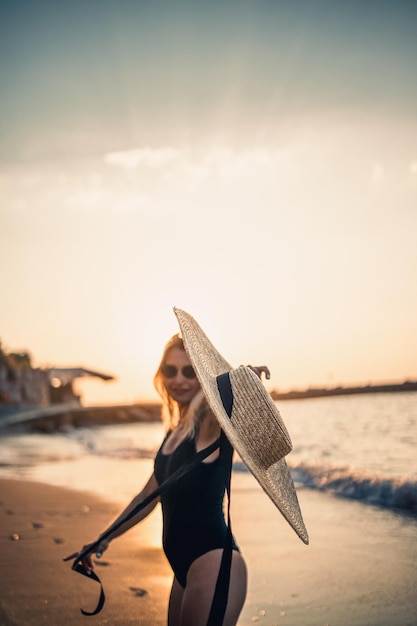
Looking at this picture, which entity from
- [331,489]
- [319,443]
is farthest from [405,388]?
[331,489]

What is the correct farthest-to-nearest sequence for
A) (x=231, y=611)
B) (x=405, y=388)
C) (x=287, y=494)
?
(x=405, y=388), (x=287, y=494), (x=231, y=611)

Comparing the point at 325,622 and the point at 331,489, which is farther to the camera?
the point at 331,489

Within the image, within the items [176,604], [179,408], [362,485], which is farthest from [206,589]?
[362,485]

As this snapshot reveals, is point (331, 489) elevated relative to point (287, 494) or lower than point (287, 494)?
lower

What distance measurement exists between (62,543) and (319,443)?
18.5 meters

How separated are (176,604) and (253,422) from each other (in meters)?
1.00

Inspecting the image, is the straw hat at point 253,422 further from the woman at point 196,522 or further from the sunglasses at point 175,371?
the sunglasses at point 175,371

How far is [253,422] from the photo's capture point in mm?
2646

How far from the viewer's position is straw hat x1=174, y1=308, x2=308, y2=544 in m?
2.59

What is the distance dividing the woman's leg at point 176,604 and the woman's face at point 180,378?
35.6 inches

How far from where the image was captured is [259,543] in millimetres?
6230

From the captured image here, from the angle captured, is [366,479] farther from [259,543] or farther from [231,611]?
[231,611]

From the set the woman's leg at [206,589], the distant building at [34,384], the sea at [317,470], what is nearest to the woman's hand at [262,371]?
the woman's leg at [206,589]

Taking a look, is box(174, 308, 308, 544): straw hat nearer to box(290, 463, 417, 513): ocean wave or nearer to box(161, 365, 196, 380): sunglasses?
box(161, 365, 196, 380): sunglasses
